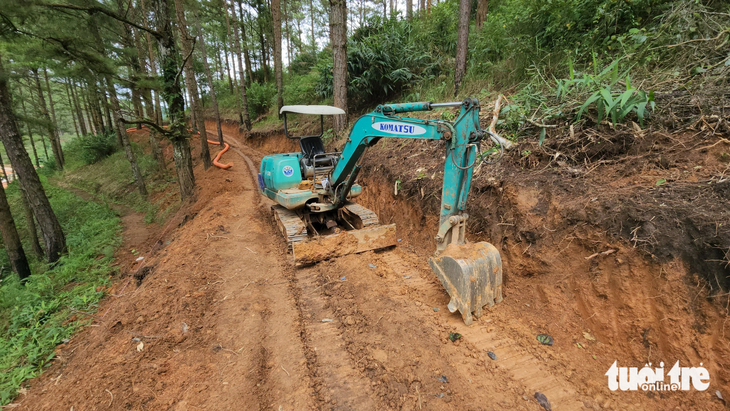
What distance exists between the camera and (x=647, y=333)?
2768 millimetres

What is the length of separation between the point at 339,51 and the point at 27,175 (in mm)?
8944

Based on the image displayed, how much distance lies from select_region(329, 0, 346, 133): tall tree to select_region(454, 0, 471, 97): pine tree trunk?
11.0 feet

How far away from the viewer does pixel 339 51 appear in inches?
379

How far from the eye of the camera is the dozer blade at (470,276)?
130 inches

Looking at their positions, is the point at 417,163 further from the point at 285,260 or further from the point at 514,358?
the point at 514,358

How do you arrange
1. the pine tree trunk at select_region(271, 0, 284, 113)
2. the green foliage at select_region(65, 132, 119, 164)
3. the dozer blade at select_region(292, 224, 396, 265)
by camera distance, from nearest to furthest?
the dozer blade at select_region(292, 224, 396, 265)
the pine tree trunk at select_region(271, 0, 284, 113)
the green foliage at select_region(65, 132, 119, 164)

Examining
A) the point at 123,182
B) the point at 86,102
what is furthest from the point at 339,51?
the point at 86,102

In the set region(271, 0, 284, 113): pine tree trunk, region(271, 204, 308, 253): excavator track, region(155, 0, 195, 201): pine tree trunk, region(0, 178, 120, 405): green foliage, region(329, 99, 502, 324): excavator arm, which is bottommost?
region(0, 178, 120, 405): green foliage

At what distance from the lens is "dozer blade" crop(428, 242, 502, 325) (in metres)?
3.30

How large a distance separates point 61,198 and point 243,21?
1787 cm

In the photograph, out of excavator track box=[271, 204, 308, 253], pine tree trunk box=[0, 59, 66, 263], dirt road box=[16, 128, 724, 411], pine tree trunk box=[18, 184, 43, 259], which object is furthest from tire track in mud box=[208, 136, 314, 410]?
pine tree trunk box=[18, 184, 43, 259]

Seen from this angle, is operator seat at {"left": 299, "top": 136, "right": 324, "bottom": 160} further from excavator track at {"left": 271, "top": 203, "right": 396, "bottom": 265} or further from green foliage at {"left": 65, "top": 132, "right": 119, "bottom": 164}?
green foliage at {"left": 65, "top": 132, "right": 119, "bottom": 164}

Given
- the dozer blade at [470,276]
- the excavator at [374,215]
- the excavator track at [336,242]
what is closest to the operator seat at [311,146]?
the excavator at [374,215]

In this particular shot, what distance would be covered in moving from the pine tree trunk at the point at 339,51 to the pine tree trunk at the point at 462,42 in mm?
3361
